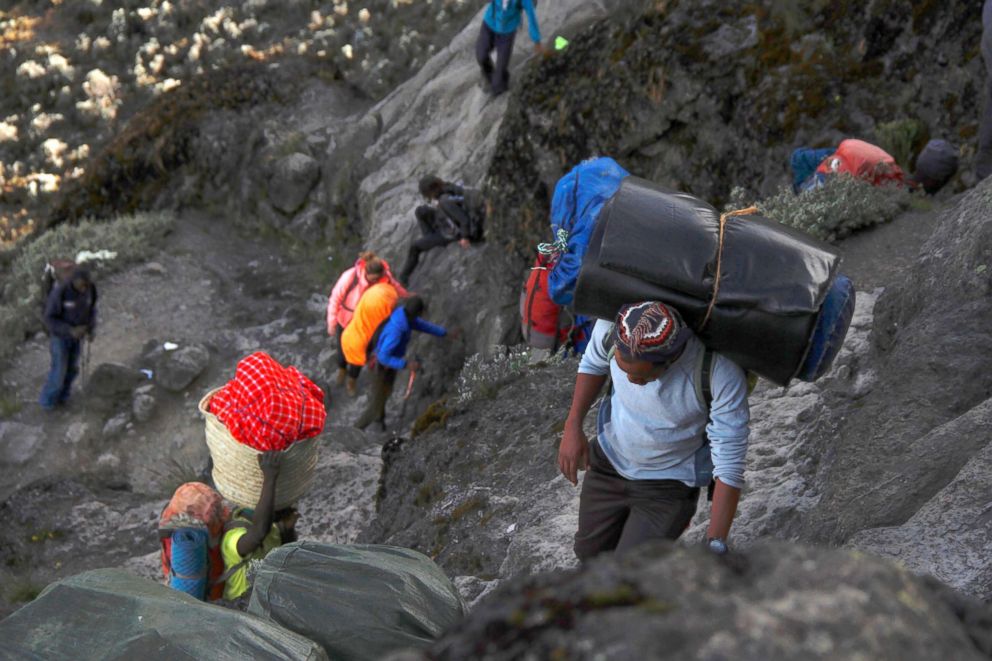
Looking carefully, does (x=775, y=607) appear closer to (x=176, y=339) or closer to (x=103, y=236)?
(x=176, y=339)

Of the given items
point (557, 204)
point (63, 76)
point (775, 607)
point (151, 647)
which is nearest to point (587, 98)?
point (557, 204)

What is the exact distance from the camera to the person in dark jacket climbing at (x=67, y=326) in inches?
432

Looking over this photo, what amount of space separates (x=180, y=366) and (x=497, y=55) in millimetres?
5589

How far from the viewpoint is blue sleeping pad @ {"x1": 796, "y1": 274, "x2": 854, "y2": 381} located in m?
3.15

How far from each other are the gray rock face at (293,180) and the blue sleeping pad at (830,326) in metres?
12.7

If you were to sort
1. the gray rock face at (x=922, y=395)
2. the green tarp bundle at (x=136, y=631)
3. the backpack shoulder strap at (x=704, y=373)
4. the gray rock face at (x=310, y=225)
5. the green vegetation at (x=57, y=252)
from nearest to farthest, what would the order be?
the green tarp bundle at (x=136, y=631) → the backpack shoulder strap at (x=704, y=373) → the gray rock face at (x=922, y=395) → the green vegetation at (x=57, y=252) → the gray rock face at (x=310, y=225)

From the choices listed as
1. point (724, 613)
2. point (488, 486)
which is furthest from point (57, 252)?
point (724, 613)


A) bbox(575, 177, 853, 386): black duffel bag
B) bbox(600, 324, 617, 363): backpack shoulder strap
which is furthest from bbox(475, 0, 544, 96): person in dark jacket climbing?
bbox(575, 177, 853, 386): black duffel bag

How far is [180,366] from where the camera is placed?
11.9m

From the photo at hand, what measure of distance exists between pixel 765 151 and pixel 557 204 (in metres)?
4.16

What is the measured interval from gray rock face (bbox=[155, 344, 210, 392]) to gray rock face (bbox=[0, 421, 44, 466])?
1507 millimetres

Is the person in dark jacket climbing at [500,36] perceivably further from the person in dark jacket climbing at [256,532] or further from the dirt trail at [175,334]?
the person in dark jacket climbing at [256,532]

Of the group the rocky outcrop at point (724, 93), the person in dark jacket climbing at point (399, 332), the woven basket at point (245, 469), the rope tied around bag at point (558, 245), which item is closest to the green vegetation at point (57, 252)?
the rocky outcrop at point (724, 93)

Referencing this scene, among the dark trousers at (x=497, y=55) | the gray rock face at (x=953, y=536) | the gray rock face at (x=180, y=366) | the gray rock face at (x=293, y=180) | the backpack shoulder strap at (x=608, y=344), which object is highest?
the backpack shoulder strap at (x=608, y=344)
